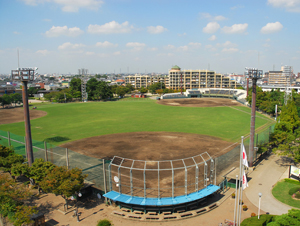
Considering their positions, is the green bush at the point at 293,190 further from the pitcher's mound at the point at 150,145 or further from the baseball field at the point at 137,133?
the baseball field at the point at 137,133

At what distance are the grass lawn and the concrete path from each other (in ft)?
1.83

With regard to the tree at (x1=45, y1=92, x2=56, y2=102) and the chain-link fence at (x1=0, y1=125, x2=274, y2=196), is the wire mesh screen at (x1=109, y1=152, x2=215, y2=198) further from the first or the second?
the tree at (x1=45, y1=92, x2=56, y2=102)

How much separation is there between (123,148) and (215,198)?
1996 centimetres

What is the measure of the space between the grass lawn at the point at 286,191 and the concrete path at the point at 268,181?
1.83 feet

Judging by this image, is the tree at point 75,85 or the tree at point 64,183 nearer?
the tree at point 64,183

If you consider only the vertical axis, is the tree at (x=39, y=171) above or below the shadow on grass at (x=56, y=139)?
above

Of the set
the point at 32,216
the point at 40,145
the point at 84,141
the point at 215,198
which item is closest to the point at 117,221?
the point at 32,216

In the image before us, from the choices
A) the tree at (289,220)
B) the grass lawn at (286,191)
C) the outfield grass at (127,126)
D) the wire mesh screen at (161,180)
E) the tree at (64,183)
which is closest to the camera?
the tree at (289,220)

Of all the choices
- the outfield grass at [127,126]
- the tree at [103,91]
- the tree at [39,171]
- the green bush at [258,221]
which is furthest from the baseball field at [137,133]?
the tree at [103,91]

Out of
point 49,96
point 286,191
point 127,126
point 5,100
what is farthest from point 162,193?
point 49,96

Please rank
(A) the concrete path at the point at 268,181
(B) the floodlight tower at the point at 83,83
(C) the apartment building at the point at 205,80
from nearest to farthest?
(A) the concrete path at the point at 268,181 < (B) the floodlight tower at the point at 83,83 < (C) the apartment building at the point at 205,80

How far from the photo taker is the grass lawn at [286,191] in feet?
79.0

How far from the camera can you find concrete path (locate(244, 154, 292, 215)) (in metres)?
23.1

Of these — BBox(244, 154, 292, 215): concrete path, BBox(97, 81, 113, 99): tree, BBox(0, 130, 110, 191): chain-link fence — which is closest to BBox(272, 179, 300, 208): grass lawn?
BBox(244, 154, 292, 215): concrete path
